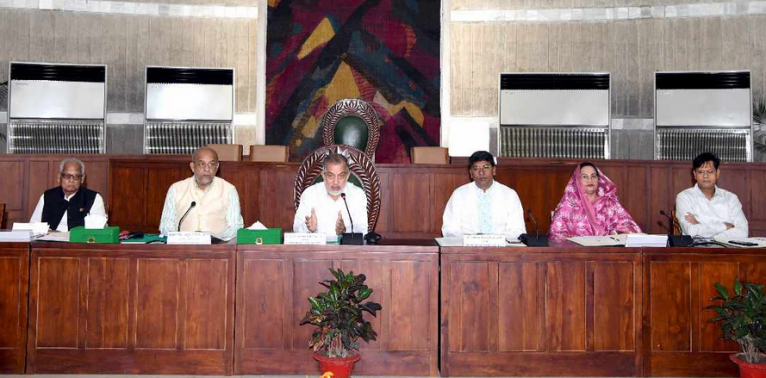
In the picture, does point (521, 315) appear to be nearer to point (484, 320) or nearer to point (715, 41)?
point (484, 320)

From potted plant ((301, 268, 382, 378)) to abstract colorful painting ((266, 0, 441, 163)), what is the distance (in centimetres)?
Answer: 482

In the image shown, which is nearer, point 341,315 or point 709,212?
point 341,315

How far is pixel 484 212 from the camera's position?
3529 millimetres

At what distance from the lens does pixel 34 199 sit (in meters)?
5.30

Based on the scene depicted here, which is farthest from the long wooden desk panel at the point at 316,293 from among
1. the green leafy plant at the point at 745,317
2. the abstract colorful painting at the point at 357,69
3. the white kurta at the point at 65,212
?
the abstract colorful painting at the point at 357,69

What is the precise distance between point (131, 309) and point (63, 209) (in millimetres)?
1371

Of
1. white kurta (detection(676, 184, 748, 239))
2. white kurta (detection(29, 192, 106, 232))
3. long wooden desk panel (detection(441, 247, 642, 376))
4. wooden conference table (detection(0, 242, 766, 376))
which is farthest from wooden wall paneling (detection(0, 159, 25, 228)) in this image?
white kurta (detection(676, 184, 748, 239))

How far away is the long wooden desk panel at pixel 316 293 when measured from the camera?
8.28 ft

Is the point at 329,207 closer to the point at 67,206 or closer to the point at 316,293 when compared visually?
the point at 316,293

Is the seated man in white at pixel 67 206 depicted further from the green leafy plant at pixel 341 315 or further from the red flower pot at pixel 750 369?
the red flower pot at pixel 750 369

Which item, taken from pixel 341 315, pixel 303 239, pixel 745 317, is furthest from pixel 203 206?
pixel 745 317

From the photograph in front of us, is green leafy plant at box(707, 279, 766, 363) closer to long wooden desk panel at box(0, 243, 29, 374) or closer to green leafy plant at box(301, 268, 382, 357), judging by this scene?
green leafy plant at box(301, 268, 382, 357)

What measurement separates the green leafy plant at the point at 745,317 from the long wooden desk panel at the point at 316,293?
124cm

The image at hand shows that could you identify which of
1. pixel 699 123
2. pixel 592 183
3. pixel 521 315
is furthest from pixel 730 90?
pixel 521 315
